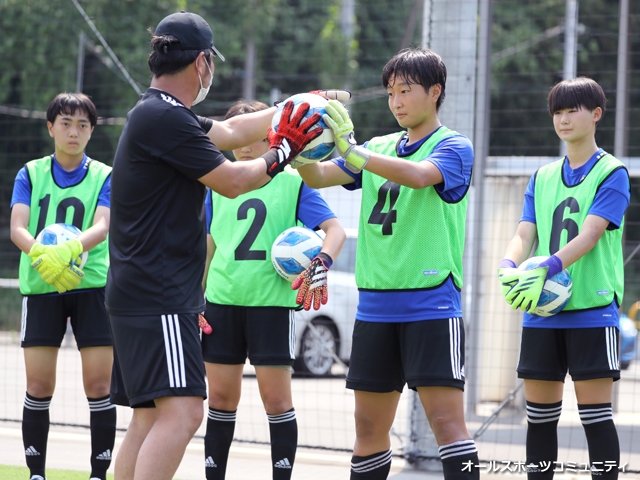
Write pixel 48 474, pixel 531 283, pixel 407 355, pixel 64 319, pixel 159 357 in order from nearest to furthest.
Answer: pixel 159 357, pixel 407 355, pixel 531 283, pixel 64 319, pixel 48 474

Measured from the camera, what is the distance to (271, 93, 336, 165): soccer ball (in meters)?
3.62

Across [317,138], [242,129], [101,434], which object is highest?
[242,129]

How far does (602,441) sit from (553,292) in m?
0.76

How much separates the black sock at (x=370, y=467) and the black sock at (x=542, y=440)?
946 mm

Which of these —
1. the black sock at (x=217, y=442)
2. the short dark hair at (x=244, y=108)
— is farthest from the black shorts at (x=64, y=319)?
the short dark hair at (x=244, y=108)

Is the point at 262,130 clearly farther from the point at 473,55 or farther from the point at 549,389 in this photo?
the point at 473,55

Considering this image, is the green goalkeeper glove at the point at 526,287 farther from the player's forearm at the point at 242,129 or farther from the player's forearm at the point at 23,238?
the player's forearm at the point at 23,238

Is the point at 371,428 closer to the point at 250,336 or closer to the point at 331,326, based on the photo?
the point at 250,336

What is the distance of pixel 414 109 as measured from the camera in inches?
156

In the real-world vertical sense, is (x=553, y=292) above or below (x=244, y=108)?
below

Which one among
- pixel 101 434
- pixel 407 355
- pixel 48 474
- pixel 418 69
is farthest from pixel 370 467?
pixel 48 474

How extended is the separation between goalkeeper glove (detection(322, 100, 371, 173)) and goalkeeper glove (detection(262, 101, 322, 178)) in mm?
64

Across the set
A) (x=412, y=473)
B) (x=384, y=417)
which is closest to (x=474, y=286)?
(x=412, y=473)

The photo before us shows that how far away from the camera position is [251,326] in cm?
474
